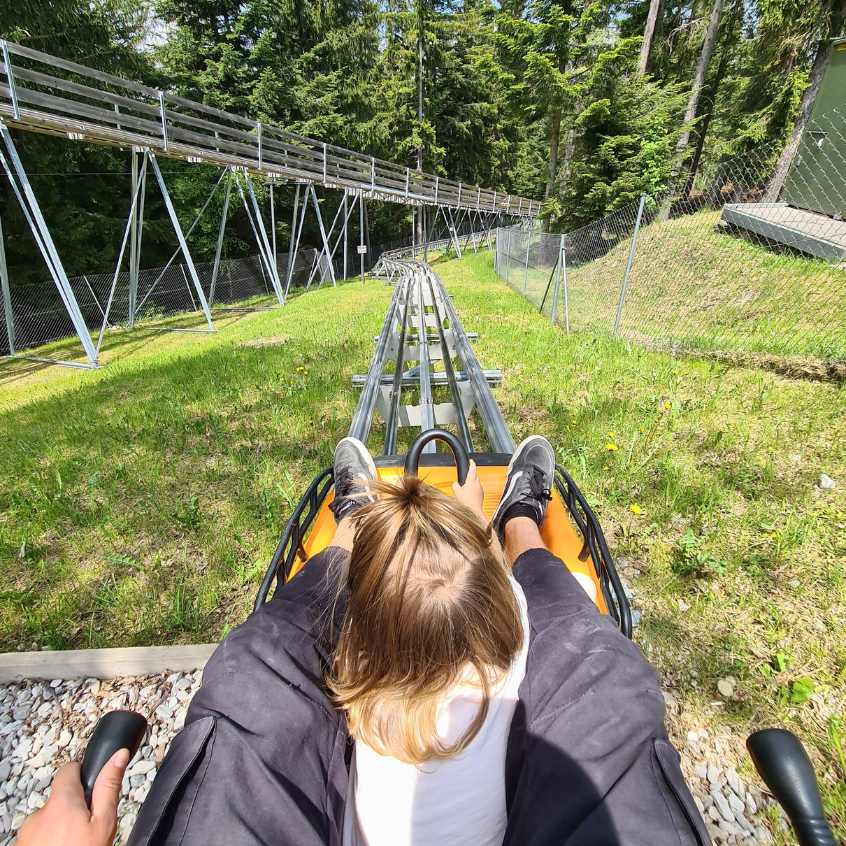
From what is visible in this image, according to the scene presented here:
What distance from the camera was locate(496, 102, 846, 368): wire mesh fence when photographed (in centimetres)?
601

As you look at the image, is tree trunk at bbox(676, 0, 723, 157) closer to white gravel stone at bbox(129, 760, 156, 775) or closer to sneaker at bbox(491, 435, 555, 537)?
sneaker at bbox(491, 435, 555, 537)

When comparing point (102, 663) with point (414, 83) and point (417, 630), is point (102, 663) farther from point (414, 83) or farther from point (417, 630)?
point (414, 83)

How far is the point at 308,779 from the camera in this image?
41.1 inches

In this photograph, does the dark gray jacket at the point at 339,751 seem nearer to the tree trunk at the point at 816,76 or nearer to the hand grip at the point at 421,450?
Result: the hand grip at the point at 421,450

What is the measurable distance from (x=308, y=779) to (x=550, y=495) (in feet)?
4.76

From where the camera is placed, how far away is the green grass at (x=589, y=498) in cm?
200

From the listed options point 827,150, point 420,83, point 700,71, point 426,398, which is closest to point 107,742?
point 426,398

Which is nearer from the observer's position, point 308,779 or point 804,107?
point 308,779

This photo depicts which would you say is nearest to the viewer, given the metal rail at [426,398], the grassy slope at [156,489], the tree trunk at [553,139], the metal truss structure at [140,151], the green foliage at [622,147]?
the grassy slope at [156,489]

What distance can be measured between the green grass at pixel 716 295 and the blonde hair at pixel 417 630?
5.75 m

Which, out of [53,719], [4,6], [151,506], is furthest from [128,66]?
[53,719]

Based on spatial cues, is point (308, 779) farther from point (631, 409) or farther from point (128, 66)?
point (128, 66)

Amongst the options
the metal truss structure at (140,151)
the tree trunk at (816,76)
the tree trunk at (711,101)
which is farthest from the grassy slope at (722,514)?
the tree trunk at (711,101)

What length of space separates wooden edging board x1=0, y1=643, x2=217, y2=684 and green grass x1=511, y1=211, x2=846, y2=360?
616 cm
